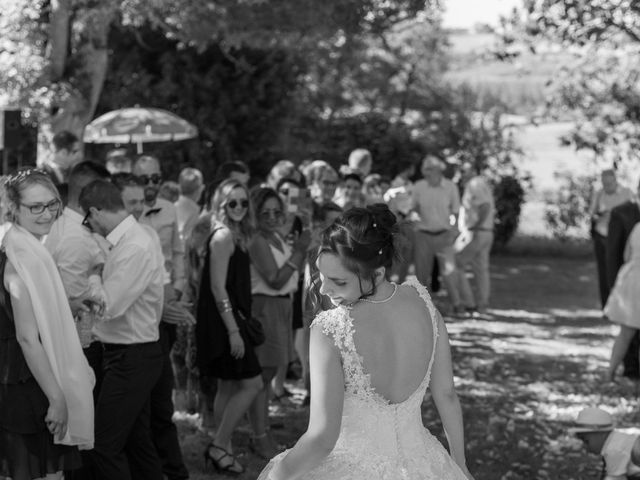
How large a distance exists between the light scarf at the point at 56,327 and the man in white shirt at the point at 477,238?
10414mm

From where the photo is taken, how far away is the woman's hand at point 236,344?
292 inches

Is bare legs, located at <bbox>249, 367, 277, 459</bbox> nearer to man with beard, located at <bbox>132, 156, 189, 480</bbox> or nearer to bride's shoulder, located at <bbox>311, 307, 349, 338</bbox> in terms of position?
man with beard, located at <bbox>132, 156, 189, 480</bbox>

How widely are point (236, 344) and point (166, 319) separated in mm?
619

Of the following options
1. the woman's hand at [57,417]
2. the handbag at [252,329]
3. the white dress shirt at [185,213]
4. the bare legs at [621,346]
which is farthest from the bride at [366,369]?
the bare legs at [621,346]

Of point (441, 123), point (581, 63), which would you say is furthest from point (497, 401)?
point (441, 123)

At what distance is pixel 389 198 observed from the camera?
1298 centimetres

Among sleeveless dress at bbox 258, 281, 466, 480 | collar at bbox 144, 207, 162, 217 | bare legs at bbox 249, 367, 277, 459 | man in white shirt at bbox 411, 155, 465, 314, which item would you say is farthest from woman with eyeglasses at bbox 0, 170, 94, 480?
man in white shirt at bbox 411, 155, 465, 314

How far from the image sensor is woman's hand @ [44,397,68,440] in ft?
17.2

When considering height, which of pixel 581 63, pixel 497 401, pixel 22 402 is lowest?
pixel 497 401

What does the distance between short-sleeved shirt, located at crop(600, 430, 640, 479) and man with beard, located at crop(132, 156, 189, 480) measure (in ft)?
7.72

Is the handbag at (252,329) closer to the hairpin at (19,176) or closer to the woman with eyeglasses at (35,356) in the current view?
the woman with eyeglasses at (35,356)

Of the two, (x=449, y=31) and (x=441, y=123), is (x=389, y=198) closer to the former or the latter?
(x=441, y=123)

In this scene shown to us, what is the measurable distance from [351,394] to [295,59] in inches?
756

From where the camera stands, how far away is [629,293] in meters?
10.6
